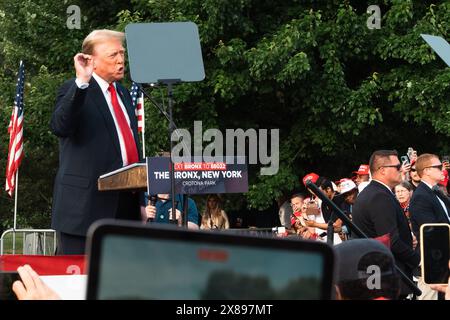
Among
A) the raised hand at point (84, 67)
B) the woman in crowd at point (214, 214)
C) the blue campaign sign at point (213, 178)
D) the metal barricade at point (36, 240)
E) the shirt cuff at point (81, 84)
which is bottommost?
the metal barricade at point (36, 240)

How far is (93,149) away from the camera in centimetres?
551

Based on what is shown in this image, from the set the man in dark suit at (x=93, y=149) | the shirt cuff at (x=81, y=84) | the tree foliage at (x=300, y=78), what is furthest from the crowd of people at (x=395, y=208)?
the tree foliage at (x=300, y=78)

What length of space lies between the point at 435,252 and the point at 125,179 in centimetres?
146

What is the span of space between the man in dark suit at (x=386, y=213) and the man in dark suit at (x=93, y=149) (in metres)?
3.28

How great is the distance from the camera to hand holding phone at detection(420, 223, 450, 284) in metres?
5.45

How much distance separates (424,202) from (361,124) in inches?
427

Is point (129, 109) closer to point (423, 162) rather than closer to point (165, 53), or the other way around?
point (165, 53)

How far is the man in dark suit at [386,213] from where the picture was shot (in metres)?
8.42

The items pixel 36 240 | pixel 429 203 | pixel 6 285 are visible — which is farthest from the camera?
pixel 36 240

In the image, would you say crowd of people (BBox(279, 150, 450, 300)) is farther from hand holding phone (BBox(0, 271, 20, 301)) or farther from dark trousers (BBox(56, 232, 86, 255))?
hand holding phone (BBox(0, 271, 20, 301))

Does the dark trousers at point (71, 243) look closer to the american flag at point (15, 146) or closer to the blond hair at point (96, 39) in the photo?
the blond hair at point (96, 39)

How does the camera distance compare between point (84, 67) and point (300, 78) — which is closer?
point (84, 67)

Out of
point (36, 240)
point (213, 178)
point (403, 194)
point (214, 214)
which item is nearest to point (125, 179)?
point (213, 178)
